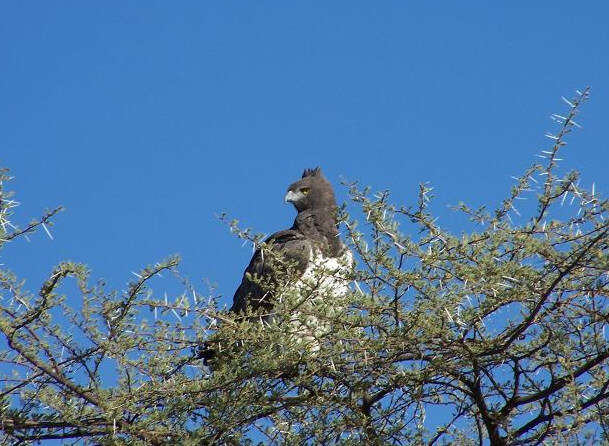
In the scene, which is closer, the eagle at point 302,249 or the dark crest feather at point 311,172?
the eagle at point 302,249

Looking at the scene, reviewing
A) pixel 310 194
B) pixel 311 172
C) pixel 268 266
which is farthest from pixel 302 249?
pixel 311 172

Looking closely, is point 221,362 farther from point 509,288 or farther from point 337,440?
point 509,288

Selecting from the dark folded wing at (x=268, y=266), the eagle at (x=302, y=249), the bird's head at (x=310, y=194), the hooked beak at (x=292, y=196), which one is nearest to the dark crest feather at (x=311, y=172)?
the eagle at (x=302, y=249)

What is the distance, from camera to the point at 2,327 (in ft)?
18.7

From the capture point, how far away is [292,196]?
34.0 feet

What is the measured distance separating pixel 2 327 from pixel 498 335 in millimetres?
2683

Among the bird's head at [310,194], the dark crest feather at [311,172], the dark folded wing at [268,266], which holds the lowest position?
the dark folded wing at [268,266]

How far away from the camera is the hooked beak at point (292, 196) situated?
407 inches

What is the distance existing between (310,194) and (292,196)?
7.0 inches

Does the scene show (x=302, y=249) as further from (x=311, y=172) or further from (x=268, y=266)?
(x=311, y=172)

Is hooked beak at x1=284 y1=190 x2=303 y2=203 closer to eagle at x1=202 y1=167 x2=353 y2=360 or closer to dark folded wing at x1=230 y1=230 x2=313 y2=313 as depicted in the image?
eagle at x1=202 y1=167 x2=353 y2=360

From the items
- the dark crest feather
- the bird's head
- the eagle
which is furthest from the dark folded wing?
the dark crest feather

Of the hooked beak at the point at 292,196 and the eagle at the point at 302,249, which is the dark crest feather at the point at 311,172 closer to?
the eagle at the point at 302,249

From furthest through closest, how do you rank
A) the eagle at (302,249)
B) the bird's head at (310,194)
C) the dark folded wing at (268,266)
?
the bird's head at (310,194) < the dark folded wing at (268,266) < the eagle at (302,249)
